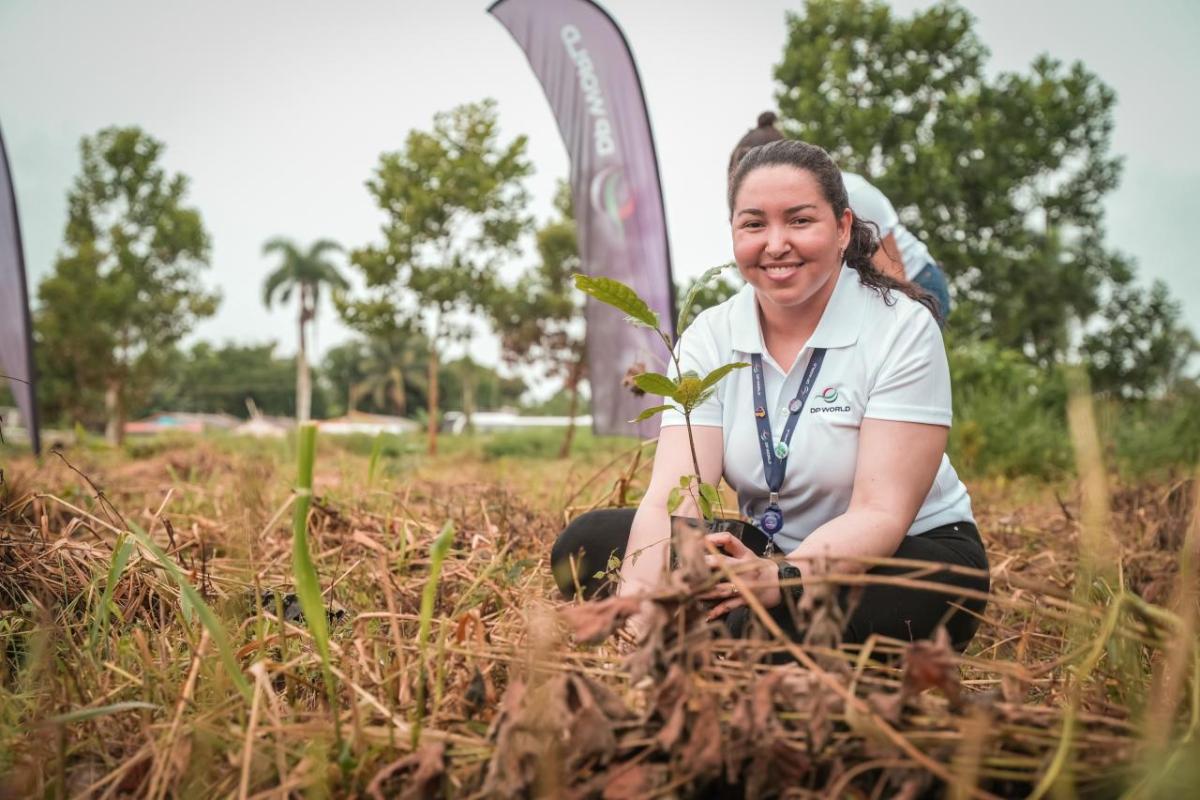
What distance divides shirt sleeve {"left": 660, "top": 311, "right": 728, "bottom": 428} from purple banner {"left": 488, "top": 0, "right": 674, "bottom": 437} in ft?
15.7

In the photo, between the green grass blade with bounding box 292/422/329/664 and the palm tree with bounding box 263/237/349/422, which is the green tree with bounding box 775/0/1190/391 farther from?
the palm tree with bounding box 263/237/349/422

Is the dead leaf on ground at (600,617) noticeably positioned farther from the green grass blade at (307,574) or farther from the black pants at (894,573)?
the black pants at (894,573)

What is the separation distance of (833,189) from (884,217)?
1.12 m

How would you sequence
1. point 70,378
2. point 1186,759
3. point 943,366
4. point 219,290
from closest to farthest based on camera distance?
point 1186,759 < point 943,366 < point 219,290 < point 70,378

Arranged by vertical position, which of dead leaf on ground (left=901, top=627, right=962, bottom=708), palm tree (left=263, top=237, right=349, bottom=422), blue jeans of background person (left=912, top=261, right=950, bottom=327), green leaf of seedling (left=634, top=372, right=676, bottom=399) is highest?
palm tree (left=263, top=237, right=349, bottom=422)

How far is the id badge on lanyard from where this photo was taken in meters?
1.62

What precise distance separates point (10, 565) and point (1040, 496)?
4.97 m

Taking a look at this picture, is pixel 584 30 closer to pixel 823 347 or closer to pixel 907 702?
pixel 823 347

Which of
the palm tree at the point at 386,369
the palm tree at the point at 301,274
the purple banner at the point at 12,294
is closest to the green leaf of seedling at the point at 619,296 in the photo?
the purple banner at the point at 12,294

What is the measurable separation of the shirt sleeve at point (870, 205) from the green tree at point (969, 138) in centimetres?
1437

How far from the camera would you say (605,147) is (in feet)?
22.3

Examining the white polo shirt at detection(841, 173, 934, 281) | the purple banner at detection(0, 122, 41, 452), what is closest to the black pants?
the white polo shirt at detection(841, 173, 934, 281)

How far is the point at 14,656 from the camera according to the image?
138cm

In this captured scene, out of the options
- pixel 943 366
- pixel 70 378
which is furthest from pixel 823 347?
pixel 70 378
